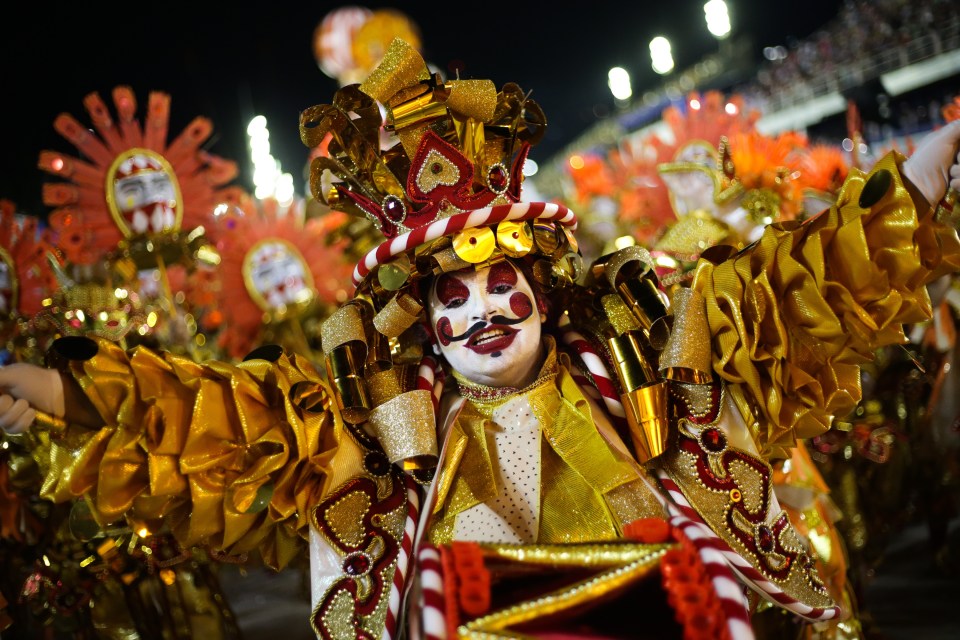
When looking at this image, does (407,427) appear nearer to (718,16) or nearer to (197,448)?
(197,448)

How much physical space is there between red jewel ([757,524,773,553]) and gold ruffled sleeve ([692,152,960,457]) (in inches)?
9.7

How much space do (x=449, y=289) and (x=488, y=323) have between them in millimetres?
167

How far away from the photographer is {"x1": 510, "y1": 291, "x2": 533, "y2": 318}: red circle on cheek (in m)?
2.32

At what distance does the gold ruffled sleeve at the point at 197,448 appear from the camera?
1962 millimetres

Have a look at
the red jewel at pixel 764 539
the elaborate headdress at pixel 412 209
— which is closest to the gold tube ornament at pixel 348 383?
the elaborate headdress at pixel 412 209

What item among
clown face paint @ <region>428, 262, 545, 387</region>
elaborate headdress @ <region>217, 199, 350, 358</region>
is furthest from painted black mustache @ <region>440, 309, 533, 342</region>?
elaborate headdress @ <region>217, 199, 350, 358</region>

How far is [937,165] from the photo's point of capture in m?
1.93

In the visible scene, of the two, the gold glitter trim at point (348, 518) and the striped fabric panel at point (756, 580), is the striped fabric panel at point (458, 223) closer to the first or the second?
the gold glitter trim at point (348, 518)

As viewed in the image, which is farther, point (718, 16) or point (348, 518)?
point (718, 16)

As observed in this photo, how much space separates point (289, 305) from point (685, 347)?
4154 mm

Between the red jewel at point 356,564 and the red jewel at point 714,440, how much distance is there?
3.17 feet

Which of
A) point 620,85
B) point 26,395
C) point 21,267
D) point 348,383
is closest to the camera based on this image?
point 26,395

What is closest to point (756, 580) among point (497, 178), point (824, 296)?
point (824, 296)

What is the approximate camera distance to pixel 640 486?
224 centimetres
